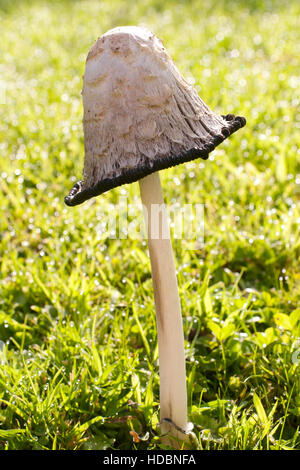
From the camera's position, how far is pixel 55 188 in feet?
11.2

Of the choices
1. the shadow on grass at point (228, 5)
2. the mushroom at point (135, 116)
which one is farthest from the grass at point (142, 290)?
the shadow on grass at point (228, 5)

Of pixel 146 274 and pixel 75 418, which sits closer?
pixel 75 418

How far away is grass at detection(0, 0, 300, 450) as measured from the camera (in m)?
1.80

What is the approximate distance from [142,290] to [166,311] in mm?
893

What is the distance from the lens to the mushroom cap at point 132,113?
50.3 inches

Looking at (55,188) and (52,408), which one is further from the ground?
(55,188)

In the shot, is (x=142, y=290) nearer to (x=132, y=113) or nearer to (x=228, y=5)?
(x=132, y=113)

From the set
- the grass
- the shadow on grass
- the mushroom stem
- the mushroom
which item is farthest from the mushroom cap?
the shadow on grass

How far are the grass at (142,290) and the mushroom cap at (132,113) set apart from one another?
901 mm

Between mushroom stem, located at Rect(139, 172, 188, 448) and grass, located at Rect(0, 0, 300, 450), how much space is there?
0.17 m

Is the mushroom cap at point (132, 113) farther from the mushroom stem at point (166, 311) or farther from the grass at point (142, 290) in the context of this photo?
the grass at point (142, 290)
